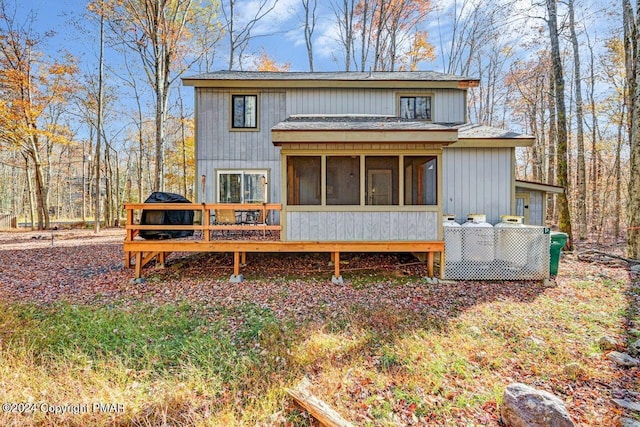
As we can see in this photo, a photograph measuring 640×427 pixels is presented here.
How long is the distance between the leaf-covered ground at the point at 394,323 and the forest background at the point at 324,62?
4002 millimetres

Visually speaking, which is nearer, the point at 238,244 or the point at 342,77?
the point at 238,244

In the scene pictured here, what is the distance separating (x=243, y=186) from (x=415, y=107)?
20.7ft

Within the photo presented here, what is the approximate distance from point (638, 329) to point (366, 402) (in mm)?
4103

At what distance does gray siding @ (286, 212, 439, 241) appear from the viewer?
625 cm

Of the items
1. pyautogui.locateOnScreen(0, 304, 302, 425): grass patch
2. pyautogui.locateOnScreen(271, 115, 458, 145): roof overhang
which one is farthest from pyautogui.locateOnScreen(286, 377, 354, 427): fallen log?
pyautogui.locateOnScreen(271, 115, 458, 145): roof overhang

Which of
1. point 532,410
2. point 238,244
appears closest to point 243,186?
point 238,244

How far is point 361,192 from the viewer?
6172 mm

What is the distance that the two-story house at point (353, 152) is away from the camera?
243 inches

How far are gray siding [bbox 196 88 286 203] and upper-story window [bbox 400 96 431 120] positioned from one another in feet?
14.7

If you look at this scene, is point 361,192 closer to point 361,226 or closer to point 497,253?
point 361,226

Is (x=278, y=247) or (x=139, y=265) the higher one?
(x=278, y=247)

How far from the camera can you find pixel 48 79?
49.5 feet

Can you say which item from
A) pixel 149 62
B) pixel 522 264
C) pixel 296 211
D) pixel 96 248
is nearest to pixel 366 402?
pixel 296 211

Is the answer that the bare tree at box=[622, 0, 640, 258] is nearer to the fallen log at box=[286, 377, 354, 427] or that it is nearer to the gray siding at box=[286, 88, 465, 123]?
the gray siding at box=[286, 88, 465, 123]
